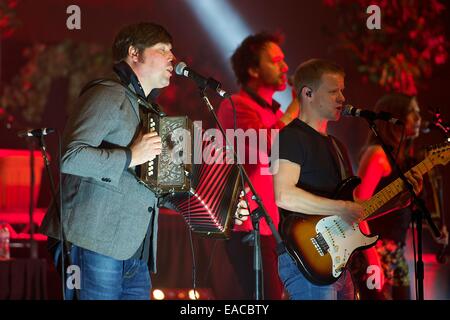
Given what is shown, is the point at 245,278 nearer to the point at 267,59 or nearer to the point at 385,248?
the point at 385,248

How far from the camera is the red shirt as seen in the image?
197 inches

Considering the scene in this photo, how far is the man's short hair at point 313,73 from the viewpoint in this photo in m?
4.33

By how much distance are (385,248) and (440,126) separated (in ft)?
4.42

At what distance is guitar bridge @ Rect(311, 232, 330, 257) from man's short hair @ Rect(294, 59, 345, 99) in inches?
34.1

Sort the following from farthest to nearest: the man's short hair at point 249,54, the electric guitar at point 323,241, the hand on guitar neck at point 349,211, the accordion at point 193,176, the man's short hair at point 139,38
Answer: the man's short hair at point 249,54, the hand on guitar neck at point 349,211, the electric guitar at point 323,241, the man's short hair at point 139,38, the accordion at point 193,176

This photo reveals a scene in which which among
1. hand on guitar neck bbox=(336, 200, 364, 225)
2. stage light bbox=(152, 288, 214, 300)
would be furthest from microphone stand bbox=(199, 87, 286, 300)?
stage light bbox=(152, 288, 214, 300)

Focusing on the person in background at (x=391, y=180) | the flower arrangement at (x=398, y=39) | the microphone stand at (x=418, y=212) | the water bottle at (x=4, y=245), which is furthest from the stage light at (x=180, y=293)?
the flower arrangement at (x=398, y=39)

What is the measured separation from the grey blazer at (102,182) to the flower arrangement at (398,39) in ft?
15.7

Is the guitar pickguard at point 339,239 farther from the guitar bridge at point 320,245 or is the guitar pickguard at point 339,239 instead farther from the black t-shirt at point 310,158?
the black t-shirt at point 310,158

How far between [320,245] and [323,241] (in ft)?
0.11

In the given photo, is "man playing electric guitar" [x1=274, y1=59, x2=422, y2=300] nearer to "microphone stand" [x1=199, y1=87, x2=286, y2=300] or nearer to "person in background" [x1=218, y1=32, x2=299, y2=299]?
"microphone stand" [x1=199, y1=87, x2=286, y2=300]

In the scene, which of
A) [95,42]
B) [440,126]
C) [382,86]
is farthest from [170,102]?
[440,126]

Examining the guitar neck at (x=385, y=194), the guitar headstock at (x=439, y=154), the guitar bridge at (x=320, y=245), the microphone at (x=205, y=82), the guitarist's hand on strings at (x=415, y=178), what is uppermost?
the microphone at (x=205, y=82)
